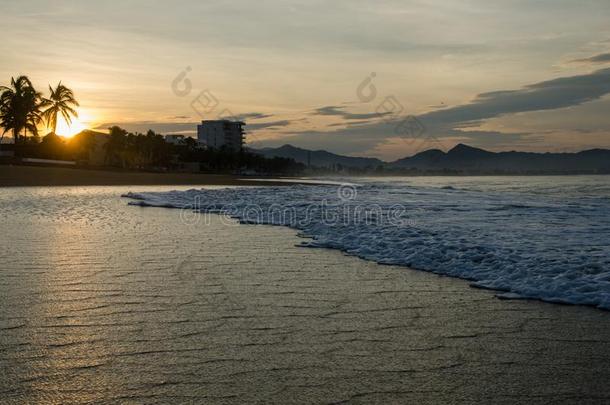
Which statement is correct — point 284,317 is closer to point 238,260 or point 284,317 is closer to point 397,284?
point 397,284

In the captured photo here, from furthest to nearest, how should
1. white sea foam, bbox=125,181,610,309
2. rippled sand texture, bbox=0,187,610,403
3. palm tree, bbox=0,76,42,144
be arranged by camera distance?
palm tree, bbox=0,76,42,144 < white sea foam, bbox=125,181,610,309 < rippled sand texture, bbox=0,187,610,403

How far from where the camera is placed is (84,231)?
38.2 feet

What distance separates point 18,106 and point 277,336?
243 ft

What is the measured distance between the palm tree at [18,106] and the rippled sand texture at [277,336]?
69099 mm

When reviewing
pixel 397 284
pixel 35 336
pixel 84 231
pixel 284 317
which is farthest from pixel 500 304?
pixel 84 231

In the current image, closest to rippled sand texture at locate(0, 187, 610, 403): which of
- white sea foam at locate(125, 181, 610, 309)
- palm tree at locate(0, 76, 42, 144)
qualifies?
white sea foam at locate(125, 181, 610, 309)

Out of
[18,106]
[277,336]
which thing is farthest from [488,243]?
[18,106]

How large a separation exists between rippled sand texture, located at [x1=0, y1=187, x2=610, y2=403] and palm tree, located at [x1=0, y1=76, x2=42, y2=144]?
227 ft

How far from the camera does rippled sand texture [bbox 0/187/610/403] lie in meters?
3.35

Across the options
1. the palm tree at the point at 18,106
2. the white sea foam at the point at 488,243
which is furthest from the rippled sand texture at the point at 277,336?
the palm tree at the point at 18,106

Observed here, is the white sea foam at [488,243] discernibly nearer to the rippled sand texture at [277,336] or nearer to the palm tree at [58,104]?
the rippled sand texture at [277,336]

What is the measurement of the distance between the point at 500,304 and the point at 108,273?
15.6 ft

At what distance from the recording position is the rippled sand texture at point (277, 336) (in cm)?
335

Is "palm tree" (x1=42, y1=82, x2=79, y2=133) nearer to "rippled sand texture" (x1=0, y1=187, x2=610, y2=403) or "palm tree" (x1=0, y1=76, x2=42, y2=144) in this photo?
"palm tree" (x1=0, y1=76, x2=42, y2=144)
